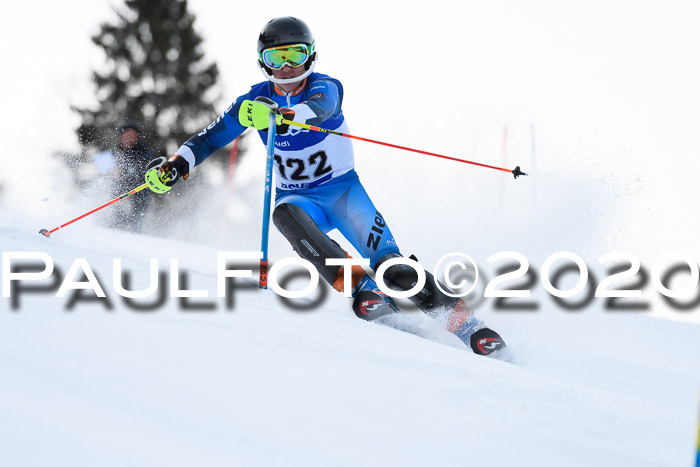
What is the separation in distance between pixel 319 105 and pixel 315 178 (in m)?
0.48

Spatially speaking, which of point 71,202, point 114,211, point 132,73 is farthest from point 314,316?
point 132,73

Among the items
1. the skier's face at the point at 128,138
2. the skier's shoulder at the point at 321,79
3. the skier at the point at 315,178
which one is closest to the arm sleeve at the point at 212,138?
the skier at the point at 315,178

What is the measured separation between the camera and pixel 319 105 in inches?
128

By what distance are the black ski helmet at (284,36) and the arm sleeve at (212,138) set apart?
1.31 feet

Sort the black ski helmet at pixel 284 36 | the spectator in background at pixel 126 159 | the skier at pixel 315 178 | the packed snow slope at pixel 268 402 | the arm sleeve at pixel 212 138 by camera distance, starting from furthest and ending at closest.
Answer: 1. the spectator in background at pixel 126 159
2. the arm sleeve at pixel 212 138
3. the black ski helmet at pixel 284 36
4. the skier at pixel 315 178
5. the packed snow slope at pixel 268 402

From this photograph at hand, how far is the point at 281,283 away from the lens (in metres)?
4.31

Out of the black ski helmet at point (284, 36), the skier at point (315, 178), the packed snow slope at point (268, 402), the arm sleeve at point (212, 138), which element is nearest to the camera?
the packed snow slope at point (268, 402)

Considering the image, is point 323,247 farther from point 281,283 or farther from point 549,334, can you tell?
point 549,334

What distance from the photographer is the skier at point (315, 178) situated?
3.19 m

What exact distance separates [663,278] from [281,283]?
2879mm

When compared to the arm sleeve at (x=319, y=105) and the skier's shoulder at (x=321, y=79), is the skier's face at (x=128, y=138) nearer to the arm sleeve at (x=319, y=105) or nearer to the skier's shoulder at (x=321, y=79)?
the skier's shoulder at (x=321, y=79)

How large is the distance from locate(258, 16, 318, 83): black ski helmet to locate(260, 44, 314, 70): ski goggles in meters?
0.02

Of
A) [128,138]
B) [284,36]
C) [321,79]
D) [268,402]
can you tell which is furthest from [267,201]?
[128,138]

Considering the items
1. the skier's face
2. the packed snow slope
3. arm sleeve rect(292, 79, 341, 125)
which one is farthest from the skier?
the skier's face
